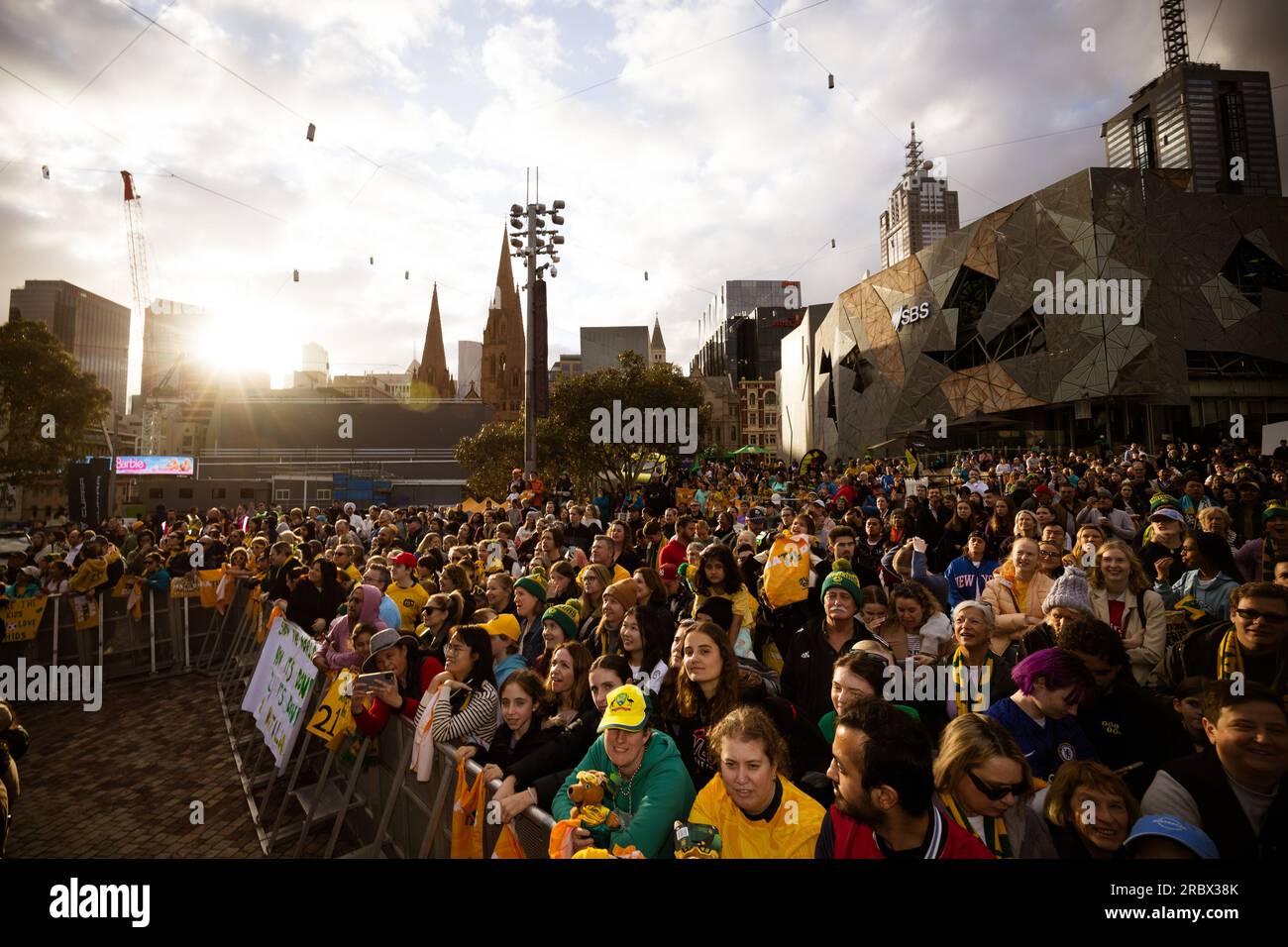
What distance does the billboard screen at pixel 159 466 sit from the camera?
66125 millimetres

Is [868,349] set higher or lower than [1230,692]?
higher

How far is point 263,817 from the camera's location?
5.82m

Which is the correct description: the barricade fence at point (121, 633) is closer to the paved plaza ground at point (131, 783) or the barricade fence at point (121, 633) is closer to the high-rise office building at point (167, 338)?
the paved plaza ground at point (131, 783)

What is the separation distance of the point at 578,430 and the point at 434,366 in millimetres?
79853

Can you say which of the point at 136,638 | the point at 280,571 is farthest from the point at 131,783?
the point at 136,638

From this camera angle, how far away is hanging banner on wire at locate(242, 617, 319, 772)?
5.80m

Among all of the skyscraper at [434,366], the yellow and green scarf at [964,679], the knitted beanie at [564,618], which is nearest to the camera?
the yellow and green scarf at [964,679]

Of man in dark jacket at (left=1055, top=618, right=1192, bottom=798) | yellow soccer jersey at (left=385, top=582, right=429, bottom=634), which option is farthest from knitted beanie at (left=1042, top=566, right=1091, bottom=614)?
yellow soccer jersey at (left=385, top=582, right=429, bottom=634)

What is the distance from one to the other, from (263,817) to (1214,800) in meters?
7.11

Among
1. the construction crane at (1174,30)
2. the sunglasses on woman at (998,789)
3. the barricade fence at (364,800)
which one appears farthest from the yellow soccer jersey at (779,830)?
the construction crane at (1174,30)

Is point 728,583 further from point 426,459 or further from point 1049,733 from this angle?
point 426,459

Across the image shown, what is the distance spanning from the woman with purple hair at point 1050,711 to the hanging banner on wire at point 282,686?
579 centimetres

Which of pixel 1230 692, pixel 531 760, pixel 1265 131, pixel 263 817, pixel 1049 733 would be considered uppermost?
pixel 1265 131
